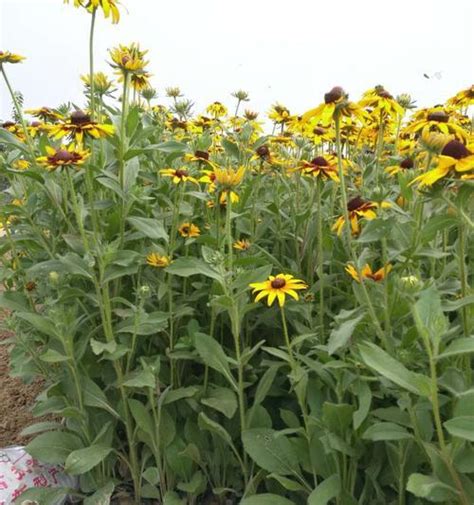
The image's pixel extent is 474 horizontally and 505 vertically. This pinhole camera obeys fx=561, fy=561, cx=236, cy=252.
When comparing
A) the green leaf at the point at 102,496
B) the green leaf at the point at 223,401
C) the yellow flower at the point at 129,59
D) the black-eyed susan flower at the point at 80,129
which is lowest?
the green leaf at the point at 102,496

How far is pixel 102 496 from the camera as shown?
4.57 feet

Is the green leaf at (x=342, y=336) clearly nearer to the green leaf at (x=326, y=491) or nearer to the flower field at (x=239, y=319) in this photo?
the flower field at (x=239, y=319)

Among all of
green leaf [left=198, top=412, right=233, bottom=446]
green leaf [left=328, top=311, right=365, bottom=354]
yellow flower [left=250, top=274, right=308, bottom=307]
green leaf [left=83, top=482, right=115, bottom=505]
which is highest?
A: yellow flower [left=250, top=274, right=308, bottom=307]

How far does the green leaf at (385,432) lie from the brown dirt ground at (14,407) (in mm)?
1250

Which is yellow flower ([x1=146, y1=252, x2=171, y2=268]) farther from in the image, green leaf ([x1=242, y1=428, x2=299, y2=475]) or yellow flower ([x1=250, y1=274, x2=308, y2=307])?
green leaf ([x1=242, y1=428, x2=299, y2=475])

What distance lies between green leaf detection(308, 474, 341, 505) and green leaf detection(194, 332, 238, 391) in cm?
28

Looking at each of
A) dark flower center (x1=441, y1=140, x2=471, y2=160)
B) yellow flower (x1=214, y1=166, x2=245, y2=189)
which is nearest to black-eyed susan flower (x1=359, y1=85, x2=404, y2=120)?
yellow flower (x1=214, y1=166, x2=245, y2=189)

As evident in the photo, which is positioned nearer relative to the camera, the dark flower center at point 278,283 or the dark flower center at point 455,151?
the dark flower center at point 455,151

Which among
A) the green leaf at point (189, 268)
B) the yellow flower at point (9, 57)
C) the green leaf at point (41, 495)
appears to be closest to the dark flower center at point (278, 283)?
the green leaf at point (189, 268)

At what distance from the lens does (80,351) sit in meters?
1.35

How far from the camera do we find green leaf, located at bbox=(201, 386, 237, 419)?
1.30 meters

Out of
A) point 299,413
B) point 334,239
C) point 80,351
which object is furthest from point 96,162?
point 299,413

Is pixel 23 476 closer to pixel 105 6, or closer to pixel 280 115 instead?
pixel 105 6

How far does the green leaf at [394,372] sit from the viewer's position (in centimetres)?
82
